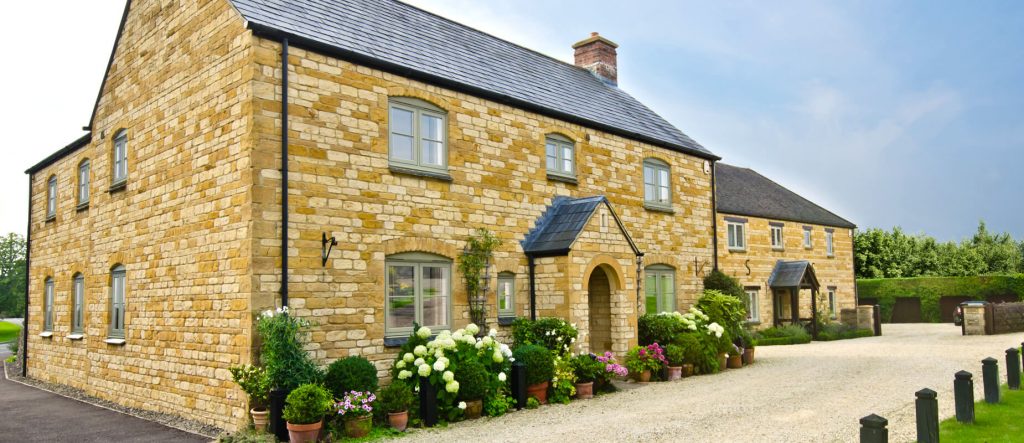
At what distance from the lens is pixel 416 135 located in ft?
41.9

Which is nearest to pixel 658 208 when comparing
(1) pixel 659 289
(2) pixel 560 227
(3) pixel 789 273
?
(1) pixel 659 289

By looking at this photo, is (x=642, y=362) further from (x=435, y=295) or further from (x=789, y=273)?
(x=789, y=273)

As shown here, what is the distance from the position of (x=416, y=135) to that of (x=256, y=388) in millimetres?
5048

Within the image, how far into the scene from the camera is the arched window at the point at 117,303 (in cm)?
1384

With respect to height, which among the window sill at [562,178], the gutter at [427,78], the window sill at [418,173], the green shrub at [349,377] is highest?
the gutter at [427,78]

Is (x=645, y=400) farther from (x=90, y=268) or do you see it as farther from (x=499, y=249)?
(x=90, y=268)

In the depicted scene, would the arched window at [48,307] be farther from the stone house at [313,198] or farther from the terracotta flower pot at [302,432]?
the terracotta flower pot at [302,432]

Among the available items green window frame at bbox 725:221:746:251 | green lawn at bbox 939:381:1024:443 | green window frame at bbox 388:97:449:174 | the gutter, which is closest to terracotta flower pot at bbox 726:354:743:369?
the gutter

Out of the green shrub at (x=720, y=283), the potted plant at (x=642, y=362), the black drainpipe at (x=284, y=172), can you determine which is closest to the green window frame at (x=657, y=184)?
the green shrub at (x=720, y=283)

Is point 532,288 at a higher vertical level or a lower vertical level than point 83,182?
lower

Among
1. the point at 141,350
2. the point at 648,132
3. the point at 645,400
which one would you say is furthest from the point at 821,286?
the point at 141,350

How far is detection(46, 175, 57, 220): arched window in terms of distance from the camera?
59.3 ft

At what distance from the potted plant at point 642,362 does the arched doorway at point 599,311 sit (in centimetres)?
81

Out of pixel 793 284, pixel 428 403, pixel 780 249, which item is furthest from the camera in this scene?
pixel 780 249
